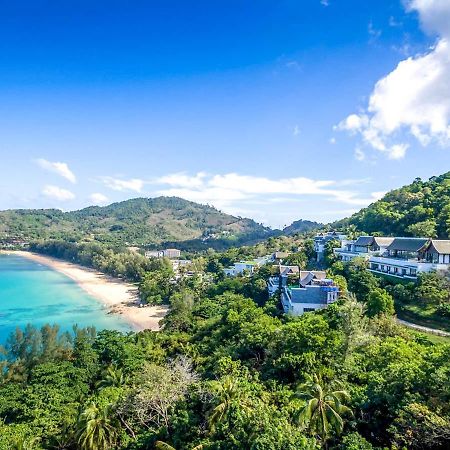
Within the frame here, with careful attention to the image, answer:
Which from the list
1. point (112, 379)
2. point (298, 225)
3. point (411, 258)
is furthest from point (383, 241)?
point (298, 225)

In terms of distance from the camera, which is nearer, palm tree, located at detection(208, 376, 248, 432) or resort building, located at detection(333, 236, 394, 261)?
palm tree, located at detection(208, 376, 248, 432)

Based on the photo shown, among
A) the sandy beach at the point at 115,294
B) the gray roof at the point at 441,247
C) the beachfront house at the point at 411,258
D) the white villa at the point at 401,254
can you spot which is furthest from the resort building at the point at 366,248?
the sandy beach at the point at 115,294

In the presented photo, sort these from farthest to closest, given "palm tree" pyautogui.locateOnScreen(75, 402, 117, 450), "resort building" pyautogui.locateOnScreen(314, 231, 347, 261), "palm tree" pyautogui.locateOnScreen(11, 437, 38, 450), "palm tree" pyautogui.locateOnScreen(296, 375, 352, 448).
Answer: "resort building" pyautogui.locateOnScreen(314, 231, 347, 261), "palm tree" pyautogui.locateOnScreen(75, 402, 117, 450), "palm tree" pyautogui.locateOnScreen(11, 437, 38, 450), "palm tree" pyautogui.locateOnScreen(296, 375, 352, 448)

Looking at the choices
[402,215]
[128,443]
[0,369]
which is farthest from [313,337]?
[402,215]

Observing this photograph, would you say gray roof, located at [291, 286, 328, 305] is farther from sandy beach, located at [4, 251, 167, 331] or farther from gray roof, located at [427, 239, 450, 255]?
sandy beach, located at [4, 251, 167, 331]

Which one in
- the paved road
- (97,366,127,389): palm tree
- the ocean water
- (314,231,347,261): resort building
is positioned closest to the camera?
(97,366,127,389): palm tree

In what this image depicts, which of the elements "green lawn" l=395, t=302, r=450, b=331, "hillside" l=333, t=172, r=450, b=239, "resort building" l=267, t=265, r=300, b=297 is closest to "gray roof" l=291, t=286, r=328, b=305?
"green lawn" l=395, t=302, r=450, b=331

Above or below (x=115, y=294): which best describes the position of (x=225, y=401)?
above

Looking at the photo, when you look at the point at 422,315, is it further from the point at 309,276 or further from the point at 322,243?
the point at 322,243
